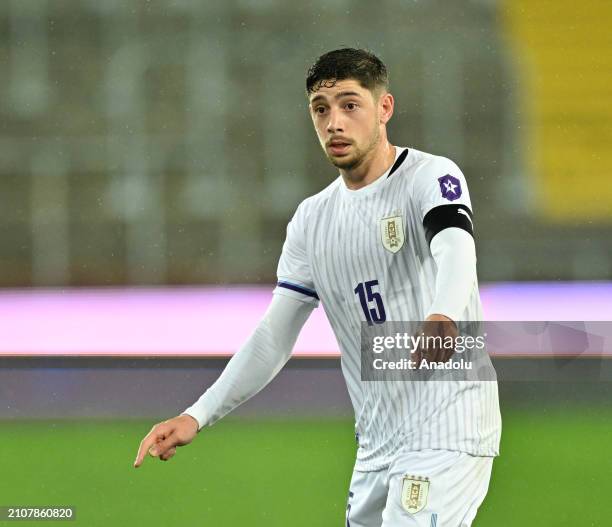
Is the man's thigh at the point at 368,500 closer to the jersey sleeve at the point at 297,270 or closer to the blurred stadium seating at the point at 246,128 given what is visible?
the jersey sleeve at the point at 297,270

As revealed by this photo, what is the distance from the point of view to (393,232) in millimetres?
2818

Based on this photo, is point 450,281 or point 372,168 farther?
point 372,168

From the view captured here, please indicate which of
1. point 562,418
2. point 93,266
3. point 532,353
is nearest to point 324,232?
point 562,418

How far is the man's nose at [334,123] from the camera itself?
2783 millimetres

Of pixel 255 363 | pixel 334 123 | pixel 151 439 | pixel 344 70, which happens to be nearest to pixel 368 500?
pixel 255 363

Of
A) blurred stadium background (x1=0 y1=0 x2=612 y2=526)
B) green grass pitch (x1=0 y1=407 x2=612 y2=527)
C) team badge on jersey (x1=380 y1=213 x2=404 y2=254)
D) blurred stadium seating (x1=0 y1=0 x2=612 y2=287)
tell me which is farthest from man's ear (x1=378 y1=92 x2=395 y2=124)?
blurred stadium seating (x1=0 y1=0 x2=612 y2=287)

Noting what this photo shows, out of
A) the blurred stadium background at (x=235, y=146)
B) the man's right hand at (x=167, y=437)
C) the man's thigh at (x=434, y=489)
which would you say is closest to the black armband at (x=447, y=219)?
the man's thigh at (x=434, y=489)

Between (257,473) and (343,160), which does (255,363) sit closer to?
(343,160)

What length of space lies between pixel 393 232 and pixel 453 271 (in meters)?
0.39

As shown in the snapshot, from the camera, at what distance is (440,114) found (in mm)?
13133

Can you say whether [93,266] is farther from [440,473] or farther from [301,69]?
[440,473]

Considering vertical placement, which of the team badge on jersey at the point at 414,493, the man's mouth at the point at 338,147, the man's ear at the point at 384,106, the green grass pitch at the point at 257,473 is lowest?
the green grass pitch at the point at 257,473

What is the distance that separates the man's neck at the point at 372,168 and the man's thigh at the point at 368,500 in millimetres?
722

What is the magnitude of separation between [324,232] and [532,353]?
6.86 meters
